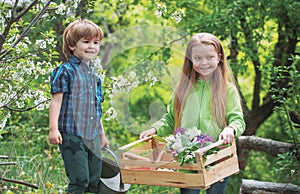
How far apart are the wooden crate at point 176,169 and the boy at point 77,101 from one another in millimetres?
297

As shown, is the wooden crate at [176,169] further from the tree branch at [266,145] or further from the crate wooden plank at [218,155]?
the tree branch at [266,145]

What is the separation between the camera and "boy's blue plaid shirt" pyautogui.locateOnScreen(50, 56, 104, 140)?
3.34 metres

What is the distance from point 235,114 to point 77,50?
963mm

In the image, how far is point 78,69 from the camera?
341 centimetres

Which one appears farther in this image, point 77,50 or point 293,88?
point 293,88

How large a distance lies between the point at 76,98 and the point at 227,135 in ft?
2.86

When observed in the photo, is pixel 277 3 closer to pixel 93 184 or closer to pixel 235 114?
pixel 235 114

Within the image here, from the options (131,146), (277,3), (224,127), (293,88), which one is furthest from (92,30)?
(277,3)

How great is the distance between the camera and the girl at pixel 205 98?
11.1 ft

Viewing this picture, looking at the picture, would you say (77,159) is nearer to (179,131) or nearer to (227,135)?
(179,131)

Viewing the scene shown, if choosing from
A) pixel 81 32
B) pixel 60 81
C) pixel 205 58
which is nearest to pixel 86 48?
pixel 81 32

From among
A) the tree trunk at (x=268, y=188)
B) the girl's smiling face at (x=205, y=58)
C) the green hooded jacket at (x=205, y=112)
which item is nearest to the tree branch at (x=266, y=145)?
the tree trunk at (x=268, y=188)

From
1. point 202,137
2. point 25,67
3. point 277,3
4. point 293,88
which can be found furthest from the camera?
point 277,3

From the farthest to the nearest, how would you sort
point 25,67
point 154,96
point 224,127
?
1. point 154,96
2. point 25,67
3. point 224,127
